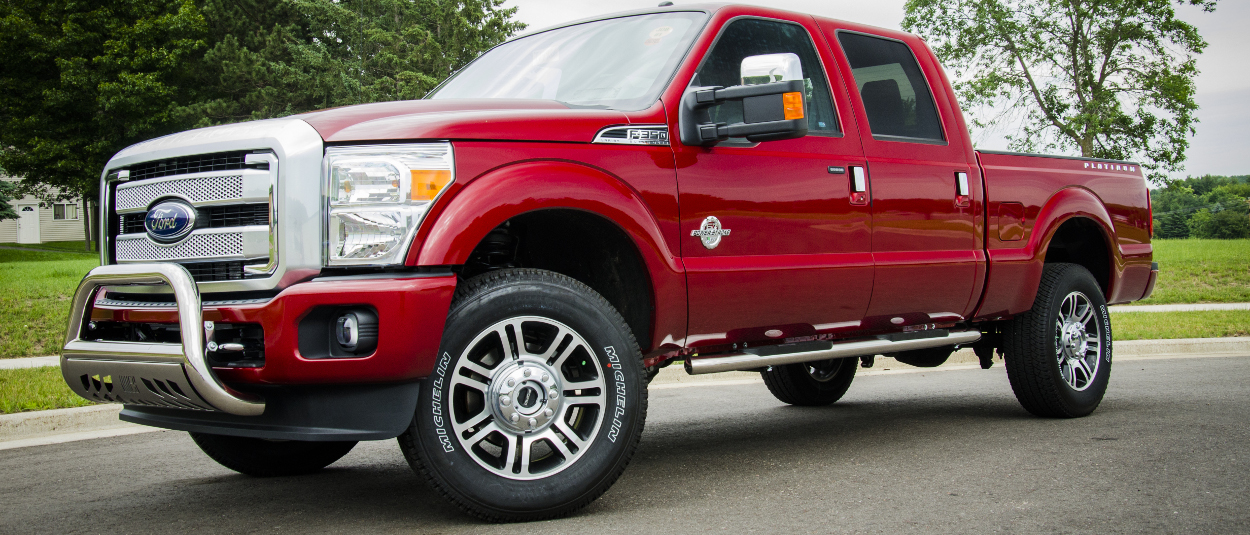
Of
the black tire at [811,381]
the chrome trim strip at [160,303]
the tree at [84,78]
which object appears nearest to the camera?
the chrome trim strip at [160,303]

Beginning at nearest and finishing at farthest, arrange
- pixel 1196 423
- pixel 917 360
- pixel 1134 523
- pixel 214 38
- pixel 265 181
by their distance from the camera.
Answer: pixel 265 181 < pixel 1134 523 < pixel 1196 423 < pixel 917 360 < pixel 214 38

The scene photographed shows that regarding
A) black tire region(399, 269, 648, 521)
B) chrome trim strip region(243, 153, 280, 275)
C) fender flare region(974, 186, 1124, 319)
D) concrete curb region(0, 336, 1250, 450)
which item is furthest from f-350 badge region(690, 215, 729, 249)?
concrete curb region(0, 336, 1250, 450)

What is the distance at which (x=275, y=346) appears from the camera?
3.17m

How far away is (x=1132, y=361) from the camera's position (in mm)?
9711

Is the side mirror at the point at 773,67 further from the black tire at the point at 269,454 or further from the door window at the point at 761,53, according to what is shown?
the black tire at the point at 269,454

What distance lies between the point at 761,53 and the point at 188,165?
8.36 ft

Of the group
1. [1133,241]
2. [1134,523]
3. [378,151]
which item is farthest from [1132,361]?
[378,151]

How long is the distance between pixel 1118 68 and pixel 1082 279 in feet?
112

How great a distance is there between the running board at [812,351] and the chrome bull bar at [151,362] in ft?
5.59

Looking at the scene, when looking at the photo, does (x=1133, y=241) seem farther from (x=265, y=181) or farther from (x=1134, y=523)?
(x=265, y=181)

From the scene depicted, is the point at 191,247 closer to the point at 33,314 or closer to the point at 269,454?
the point at 269,454

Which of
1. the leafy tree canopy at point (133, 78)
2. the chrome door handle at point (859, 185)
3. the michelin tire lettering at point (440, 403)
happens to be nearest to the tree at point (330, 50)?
the leafy tree canopy at point (133, 78)

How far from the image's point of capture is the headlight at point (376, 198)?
328 centimetres

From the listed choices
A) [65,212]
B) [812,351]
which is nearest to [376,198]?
[812,351]
